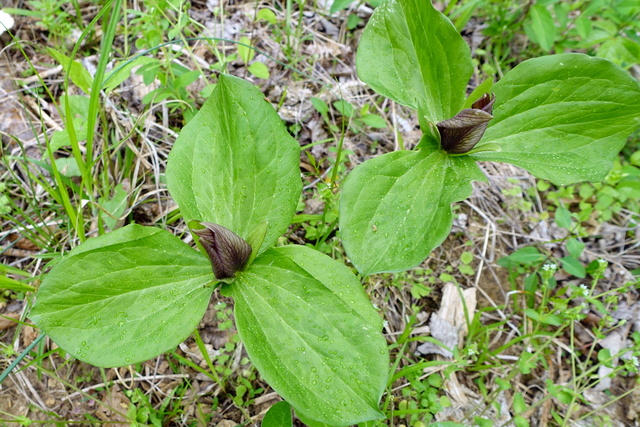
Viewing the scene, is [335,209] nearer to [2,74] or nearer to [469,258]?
[469,258]

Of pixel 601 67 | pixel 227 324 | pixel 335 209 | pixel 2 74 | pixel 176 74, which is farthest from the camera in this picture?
pixel 2 74

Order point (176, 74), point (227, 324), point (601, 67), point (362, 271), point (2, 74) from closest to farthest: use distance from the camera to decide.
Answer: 1. point (362, 271)
2. point (601, 67)
3. point (227, 324)
4. point (176, 74)
5. point (2, 74)

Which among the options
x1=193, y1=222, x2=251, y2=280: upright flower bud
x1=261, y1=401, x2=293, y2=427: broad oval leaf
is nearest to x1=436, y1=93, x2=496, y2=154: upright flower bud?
x1=193, y1=222, x2=251, y2=280: upright flower bud

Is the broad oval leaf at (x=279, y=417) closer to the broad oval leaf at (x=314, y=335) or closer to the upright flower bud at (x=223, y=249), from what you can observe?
the broad oval leaf at (x=314, y=335)

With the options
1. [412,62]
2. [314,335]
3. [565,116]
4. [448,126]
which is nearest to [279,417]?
[314,335]

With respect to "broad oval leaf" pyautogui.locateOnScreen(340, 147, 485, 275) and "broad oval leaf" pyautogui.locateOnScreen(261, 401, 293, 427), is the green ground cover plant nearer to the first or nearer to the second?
"broad oval leaf" pyautogui.locateOnScreen(340, 147, 485, 275)

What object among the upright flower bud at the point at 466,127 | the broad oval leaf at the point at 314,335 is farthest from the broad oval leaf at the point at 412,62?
the broad oval leaf at the point at 314,335

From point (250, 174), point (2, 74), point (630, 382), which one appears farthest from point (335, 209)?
point (2, 74)
